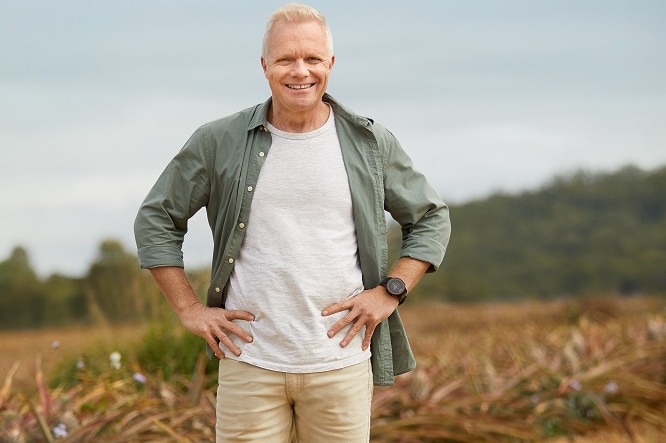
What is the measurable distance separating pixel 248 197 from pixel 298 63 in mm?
420

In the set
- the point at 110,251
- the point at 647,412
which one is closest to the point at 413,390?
the point at 647,412

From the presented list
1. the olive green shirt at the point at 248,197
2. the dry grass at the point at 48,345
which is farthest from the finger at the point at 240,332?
the dry grass at the point at 48,345

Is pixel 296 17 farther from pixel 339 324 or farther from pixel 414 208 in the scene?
pixel 339 324

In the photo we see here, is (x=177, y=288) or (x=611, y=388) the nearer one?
(x=177, y=288)

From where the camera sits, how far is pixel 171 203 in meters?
2.84

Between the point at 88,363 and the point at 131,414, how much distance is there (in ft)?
7.13

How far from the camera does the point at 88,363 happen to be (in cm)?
584

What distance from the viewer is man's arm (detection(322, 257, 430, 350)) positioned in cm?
271

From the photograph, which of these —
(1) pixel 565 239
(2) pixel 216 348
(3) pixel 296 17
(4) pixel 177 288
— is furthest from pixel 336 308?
(1) pixel 565 239

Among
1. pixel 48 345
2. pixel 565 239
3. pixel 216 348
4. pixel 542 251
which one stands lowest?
pixel 542 251

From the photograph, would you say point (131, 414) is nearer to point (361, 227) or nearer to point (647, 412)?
point (361, 227)

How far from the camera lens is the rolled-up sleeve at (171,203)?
2.83 metres

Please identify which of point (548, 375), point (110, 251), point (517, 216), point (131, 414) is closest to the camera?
point (131, 414)

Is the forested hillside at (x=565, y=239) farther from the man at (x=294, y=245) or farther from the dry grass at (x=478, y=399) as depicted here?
the man at (x=294, y=245)
